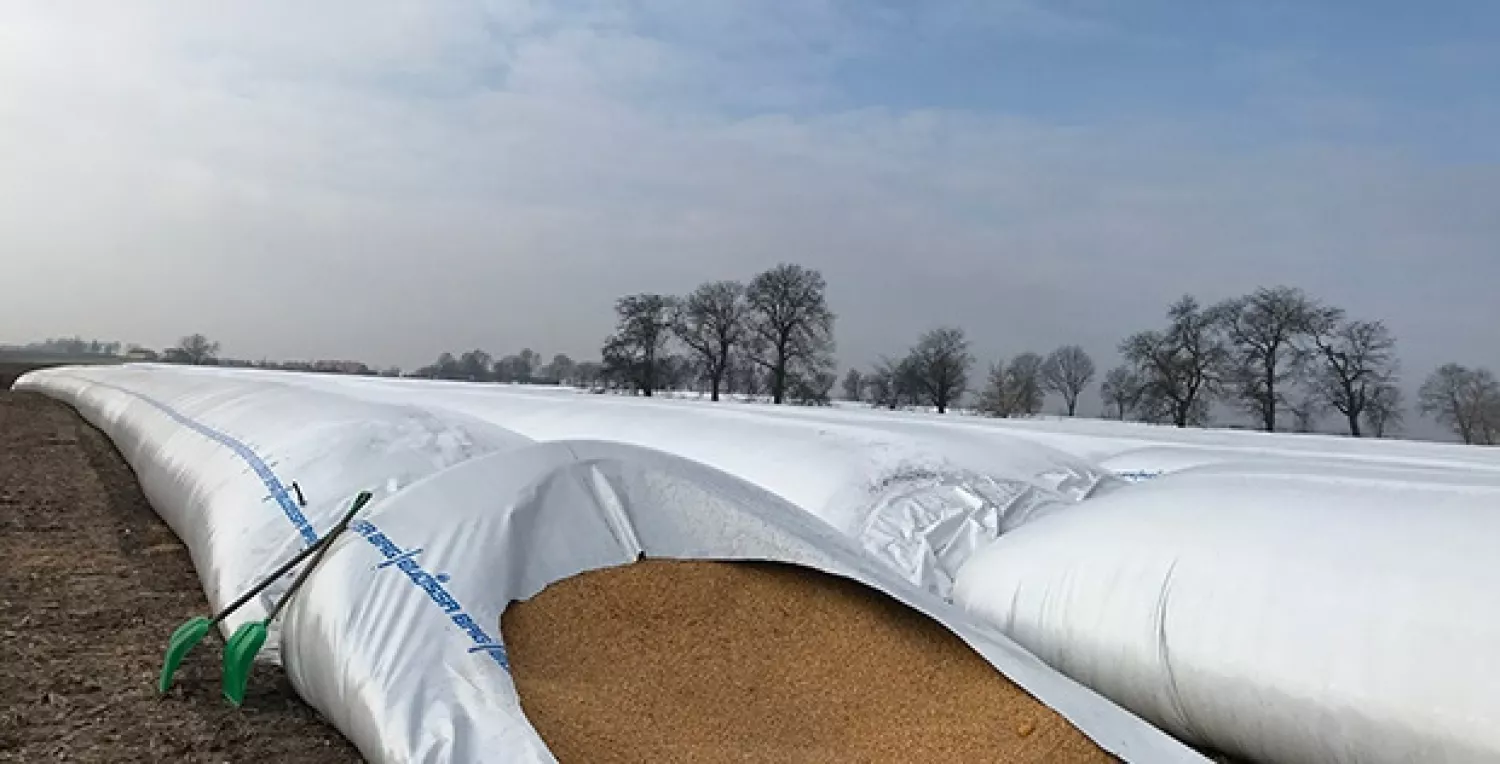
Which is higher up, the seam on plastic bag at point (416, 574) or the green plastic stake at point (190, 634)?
the seam on plastic bag at point (416, 574)

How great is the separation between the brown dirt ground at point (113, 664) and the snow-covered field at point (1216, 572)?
711 mm

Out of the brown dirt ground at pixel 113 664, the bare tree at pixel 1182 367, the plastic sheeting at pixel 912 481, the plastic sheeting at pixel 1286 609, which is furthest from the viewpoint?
the bare tree at pixel 1182 367

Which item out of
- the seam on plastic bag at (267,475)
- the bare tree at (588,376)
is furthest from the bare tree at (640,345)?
the seam on plastic bag at (267,475)

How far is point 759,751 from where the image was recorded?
6.64 ft

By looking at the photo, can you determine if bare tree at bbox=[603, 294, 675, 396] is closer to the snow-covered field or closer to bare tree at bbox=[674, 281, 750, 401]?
bare tree at bbox=[674, 281, 750, 401]

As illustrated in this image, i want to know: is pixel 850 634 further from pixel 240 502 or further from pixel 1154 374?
pixel 1154 374

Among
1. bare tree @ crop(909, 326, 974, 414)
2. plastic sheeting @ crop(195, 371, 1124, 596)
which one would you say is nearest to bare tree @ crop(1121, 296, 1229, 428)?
bare tree @ crop(909, 326, 974, 414)

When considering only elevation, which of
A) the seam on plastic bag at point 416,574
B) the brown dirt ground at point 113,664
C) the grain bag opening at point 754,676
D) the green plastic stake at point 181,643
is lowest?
the brown dirt ground at point 113,664

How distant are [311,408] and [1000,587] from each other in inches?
134

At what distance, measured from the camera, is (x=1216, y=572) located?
2.43m

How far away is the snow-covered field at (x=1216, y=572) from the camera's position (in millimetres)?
2016

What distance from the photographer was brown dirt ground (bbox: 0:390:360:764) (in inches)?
93.3

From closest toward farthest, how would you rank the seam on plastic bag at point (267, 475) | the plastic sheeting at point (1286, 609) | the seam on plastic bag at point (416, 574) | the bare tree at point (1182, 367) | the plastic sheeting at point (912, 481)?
the plastic sheeting at point (1286, 609)
the seam on plastic bag at point (416, 574)
the seam on plastic bag at point (267, 475)
the plastic sheeting at point (912, 481)
the bare tree at point (1182, 367)

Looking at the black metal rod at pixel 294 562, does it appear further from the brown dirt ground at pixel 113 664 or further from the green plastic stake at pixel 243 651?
the brown dirt ground at pixel 113 664
